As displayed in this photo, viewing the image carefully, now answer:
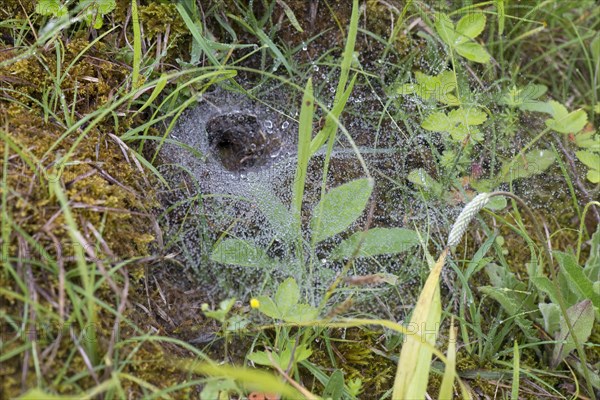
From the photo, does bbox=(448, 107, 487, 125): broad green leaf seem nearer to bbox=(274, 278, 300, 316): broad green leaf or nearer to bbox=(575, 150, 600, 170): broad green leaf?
bbox=(575, 150, 600, 170): broad green leaf

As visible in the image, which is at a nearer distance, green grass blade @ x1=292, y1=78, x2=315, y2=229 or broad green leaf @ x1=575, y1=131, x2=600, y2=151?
green grass blade @ x1=292, y1=78, x2=315, y2=229

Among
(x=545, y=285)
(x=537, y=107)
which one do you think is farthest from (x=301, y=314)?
(x=537, y=107)

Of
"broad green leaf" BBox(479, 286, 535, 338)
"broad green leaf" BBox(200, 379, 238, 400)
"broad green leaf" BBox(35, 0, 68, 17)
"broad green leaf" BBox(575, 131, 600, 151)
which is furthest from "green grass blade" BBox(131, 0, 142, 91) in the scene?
"broad green leaf" BBox(575, 131, 600, 151)

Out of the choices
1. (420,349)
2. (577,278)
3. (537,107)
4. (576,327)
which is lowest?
(576,327)

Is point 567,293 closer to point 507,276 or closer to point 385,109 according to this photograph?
point 507,276

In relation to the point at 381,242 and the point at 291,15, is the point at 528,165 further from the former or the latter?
the point at 291,15

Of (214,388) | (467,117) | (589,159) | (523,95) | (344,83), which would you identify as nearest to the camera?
(214,388)
